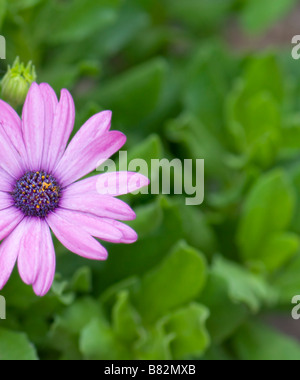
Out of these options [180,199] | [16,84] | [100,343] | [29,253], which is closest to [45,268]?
[29,253]

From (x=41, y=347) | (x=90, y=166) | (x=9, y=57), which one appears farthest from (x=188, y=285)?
(x=9, y=57)

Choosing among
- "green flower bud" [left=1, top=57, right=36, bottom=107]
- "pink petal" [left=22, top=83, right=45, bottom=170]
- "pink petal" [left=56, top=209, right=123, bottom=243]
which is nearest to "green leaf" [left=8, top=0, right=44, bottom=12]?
"green flower bud" [left=1, top=57, right=36, bottom=107]

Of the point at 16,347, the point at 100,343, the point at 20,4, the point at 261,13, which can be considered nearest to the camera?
the point at 16,347

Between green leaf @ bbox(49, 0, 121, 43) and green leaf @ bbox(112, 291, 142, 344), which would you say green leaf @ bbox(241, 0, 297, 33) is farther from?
green leaf @ bbox(112, 291, 142, 344)

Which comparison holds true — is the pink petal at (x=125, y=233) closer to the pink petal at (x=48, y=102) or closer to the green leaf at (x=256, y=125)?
the pink petal at (x=48, y=102)

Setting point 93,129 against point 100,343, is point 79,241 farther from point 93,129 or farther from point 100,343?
point 100,343

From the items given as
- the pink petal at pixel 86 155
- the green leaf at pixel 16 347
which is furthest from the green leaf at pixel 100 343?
the pink petal at pixel 86 155

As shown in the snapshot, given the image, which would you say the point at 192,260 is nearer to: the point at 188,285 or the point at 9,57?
the point at 188,285
